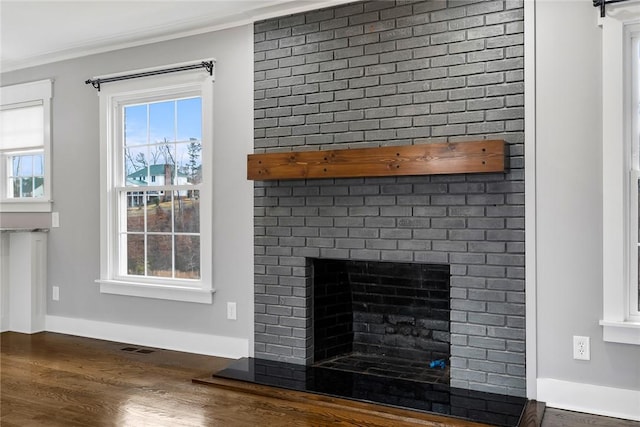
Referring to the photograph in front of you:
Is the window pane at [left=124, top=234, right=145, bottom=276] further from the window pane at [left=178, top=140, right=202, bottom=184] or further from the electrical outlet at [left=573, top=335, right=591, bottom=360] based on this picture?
the electrical outlet at [left=573, top=335, right=591, bottom=360]

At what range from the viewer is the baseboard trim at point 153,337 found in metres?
4.00

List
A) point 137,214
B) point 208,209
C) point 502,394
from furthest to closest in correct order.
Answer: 1. point 137,214
2. point 208,209
3. point 502,394

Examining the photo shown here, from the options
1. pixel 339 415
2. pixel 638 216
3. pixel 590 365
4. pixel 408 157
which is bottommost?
pixel 339 415

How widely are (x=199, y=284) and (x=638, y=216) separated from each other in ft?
9.59

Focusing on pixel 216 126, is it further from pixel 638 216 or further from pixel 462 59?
pixel 638 216

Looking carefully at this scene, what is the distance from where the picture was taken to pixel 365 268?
150 inches

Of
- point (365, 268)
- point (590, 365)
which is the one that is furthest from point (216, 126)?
point (590, 365)

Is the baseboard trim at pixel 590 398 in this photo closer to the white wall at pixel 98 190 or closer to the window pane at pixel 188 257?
the white wall at pixel 98 190

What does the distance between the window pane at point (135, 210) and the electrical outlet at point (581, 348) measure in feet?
10.7

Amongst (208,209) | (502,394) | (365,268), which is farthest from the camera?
(208,209)

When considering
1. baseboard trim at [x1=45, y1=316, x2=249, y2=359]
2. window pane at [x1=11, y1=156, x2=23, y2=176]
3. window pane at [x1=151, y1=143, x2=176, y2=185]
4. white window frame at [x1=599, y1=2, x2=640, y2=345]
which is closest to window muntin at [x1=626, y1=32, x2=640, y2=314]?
white window frame at [x1=599, y1=2, x2=640, y2=345]

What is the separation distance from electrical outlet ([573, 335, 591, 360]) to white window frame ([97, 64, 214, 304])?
7.97 feet

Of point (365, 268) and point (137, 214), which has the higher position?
point (137, 214)

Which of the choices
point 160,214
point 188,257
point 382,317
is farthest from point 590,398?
point 160,214
